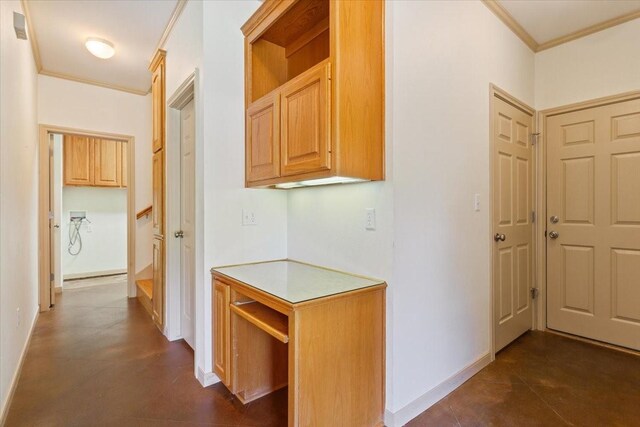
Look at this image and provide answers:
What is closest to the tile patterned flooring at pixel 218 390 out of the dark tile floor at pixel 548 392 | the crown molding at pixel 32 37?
the dark tile floor at pixel 548 392

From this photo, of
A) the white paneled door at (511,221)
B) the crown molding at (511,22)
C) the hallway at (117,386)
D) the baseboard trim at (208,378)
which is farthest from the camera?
the white paneled door at (511,221)

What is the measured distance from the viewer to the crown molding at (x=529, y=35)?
245 centimetres

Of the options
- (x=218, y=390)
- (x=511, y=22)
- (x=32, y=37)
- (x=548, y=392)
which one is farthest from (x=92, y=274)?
(x=511, y=22)

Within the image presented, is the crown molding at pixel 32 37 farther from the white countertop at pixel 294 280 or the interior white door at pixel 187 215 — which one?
the white countertop at pixel 294 280

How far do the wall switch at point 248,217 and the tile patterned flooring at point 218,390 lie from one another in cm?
111

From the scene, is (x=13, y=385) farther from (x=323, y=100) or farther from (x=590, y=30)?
(x=590, y=30)

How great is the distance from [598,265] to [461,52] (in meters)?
2.16

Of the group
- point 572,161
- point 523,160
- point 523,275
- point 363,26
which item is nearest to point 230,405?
point 363,26

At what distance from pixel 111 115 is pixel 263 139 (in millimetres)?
3216

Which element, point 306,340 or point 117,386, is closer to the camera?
point 306,340

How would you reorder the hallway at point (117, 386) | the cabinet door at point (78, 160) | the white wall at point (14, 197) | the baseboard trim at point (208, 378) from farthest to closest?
the cabinet door at point (78, 160)
the baseboard trim at point (208, 378)
the white wall at point (14, 197)
the hallway at point (117, 386)

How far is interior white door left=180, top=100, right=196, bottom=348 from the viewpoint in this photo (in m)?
2.62

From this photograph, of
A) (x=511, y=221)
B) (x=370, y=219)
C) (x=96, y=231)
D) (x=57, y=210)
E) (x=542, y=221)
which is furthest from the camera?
(x=96, y=231)

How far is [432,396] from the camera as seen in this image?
1882 millimetres
